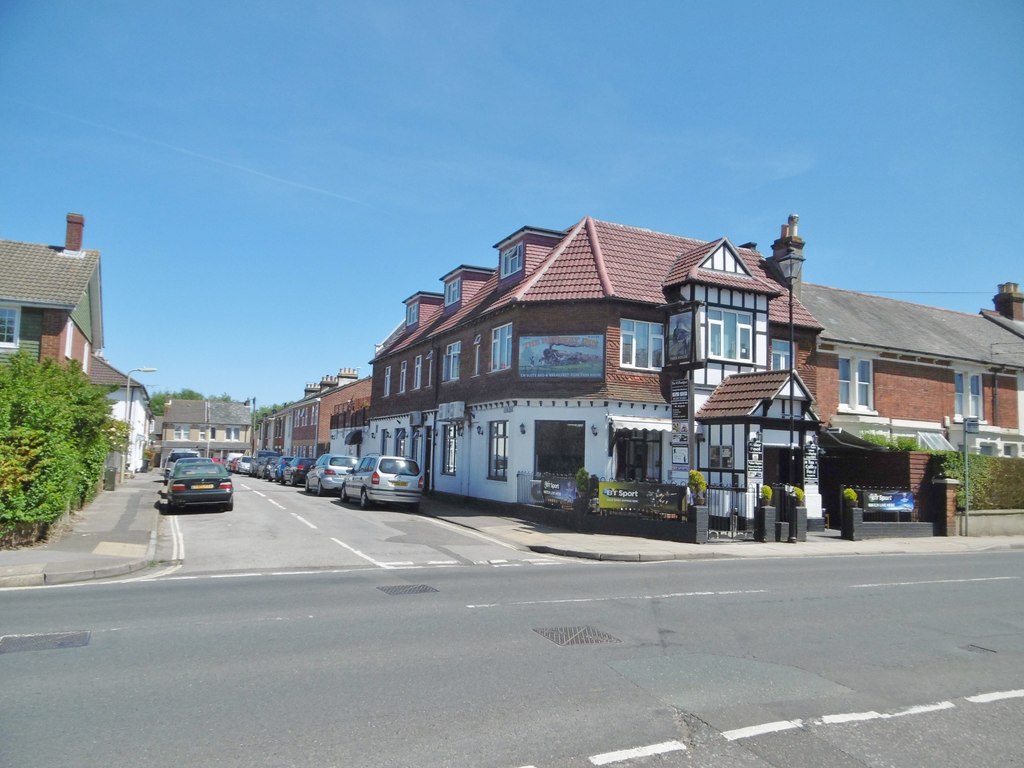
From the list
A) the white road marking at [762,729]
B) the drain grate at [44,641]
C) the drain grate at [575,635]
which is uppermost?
the white road marking at [762,729]

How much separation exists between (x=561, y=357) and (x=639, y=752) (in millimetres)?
18550

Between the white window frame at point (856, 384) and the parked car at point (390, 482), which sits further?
the white window frame at point (856, 384)

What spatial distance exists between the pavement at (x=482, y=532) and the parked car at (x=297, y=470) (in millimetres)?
12500

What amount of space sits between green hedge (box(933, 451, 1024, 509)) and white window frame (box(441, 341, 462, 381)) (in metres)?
16.5

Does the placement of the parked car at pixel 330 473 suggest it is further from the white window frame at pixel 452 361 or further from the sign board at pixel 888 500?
the sign board at pixel 888 500

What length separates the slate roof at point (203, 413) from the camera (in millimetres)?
94125

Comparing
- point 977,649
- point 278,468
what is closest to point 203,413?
point 278,468

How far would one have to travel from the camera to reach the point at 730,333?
77.8ft

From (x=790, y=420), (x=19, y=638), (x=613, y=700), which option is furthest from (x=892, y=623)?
(x=790, y=420)

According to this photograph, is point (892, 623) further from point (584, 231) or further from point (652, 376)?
point (584, 231)

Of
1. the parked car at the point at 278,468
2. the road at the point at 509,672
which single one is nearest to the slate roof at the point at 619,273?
the road at the point at 509,672

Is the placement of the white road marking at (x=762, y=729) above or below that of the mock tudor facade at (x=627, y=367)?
below

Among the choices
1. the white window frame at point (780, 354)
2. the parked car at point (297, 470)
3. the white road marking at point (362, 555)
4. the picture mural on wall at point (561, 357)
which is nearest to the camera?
the white road marking at point (362, 555)

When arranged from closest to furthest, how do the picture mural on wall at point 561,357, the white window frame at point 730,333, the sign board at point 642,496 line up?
the sign board at point 642,496
the picture mural on wall at point 561,357
the white window frame at point 730,333
